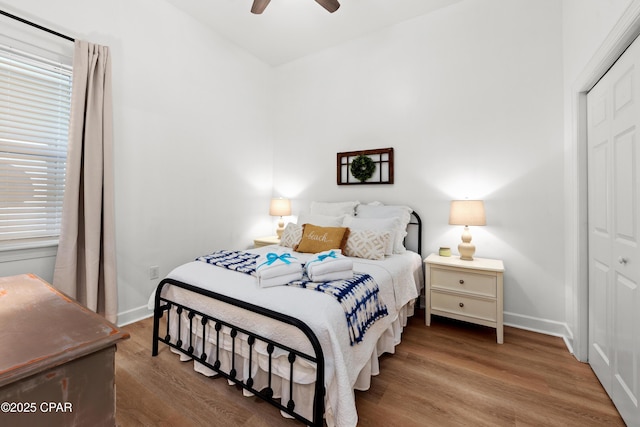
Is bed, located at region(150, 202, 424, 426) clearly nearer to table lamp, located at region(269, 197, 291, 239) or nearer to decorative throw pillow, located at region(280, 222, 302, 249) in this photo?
decorative throw pillow, located at region(280, 222, 302, 249)

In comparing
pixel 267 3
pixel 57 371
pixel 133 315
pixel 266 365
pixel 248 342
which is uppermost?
pixel 267 3

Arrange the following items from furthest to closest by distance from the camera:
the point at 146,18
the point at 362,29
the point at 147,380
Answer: the point at 362,29
the point at 146,18
the point at 147,380

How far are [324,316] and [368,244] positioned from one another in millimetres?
1259

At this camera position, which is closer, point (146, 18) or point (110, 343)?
point (110, 343)

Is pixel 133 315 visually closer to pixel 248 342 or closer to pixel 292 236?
pixel 292 236

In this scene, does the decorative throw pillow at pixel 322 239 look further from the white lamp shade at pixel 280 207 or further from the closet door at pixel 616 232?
the closet door at pixel 616 232

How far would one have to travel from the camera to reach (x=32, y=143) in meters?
2.18

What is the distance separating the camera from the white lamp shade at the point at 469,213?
2.53 m

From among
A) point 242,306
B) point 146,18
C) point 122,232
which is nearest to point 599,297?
point 242,306

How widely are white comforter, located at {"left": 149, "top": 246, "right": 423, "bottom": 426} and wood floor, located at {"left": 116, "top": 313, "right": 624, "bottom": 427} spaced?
0.22m

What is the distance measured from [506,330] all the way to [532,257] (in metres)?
0.72

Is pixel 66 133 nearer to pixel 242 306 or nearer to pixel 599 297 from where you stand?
pixel 242 306

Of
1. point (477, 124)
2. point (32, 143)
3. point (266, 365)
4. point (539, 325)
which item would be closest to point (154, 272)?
point (32, 143)

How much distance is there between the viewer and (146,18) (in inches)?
110
